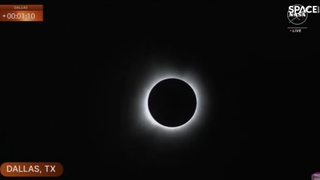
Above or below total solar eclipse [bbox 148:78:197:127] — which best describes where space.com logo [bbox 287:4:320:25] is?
above
